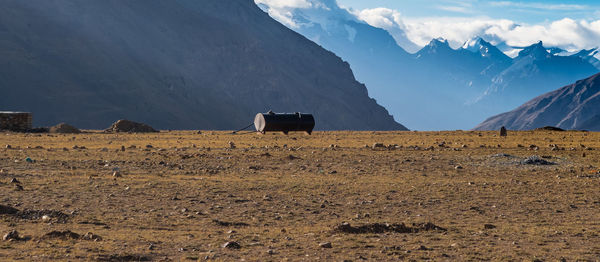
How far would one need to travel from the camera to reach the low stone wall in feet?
191

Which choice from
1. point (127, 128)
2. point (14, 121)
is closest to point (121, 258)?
point (127, 128)

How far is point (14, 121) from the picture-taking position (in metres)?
58.8

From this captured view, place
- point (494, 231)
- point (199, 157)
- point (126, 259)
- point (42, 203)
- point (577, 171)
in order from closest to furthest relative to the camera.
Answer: point (126, 259), point (494, 231), point (42, 203), point (577, 171), point (199, 157)

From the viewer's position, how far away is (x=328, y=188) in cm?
1977

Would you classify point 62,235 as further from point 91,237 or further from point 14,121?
point 14,121

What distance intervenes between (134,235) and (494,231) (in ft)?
23.0

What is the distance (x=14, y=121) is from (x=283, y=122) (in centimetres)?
2477

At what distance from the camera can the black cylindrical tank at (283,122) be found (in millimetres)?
49688

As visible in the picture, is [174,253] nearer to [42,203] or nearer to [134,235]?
[134,235]

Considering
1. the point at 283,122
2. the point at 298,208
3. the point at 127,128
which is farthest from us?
the point at 127,128

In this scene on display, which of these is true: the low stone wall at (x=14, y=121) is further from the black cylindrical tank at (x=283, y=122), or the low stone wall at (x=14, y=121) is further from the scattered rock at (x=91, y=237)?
the scattered rock at (x=91, y=237)

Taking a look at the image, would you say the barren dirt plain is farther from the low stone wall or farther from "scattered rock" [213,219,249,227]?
the low stone wall

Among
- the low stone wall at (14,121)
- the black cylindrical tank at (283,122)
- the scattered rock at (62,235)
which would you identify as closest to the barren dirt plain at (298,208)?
the scattered rock at (62,235)

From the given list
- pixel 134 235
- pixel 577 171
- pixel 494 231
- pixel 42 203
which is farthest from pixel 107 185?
pixel 577 171
